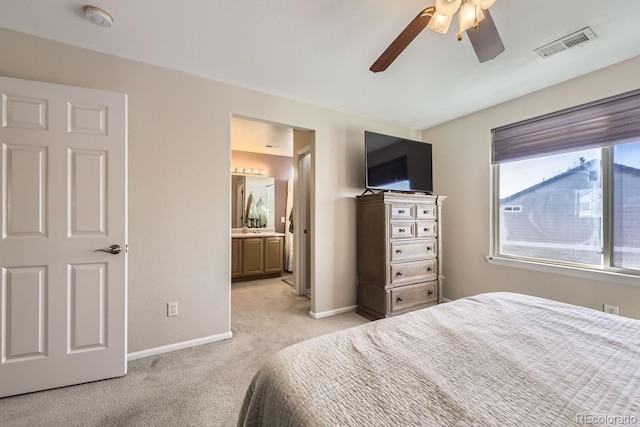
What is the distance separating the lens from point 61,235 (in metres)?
1.77

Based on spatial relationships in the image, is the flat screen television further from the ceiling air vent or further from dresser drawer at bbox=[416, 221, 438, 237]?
the ceiling air vent

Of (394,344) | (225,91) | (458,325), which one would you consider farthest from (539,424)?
(225,91)

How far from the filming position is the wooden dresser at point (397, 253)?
2787 mm

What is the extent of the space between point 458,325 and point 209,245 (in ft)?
6.80

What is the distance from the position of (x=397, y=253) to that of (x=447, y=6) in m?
2.15

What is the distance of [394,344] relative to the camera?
997 mm

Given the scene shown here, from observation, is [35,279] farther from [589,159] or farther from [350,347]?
[589,159]

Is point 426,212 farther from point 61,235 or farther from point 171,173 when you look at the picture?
point 61,235

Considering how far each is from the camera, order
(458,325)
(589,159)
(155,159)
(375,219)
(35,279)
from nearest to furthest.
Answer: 1. (458,325)
2. (35,279)
3. (155,159)
4. (589,159)
5. (375,219)

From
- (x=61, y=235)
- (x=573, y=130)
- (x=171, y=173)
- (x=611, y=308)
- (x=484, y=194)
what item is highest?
(x=573, y=130)

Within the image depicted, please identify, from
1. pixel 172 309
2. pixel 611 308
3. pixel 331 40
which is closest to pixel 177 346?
pixel 172 309

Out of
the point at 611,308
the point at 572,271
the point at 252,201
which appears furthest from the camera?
the point at 252,201

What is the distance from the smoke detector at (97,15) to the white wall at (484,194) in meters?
3.23

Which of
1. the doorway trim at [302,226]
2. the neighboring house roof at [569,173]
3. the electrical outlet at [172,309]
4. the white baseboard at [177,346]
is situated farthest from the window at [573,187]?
the electrical outlet at [172,309]
